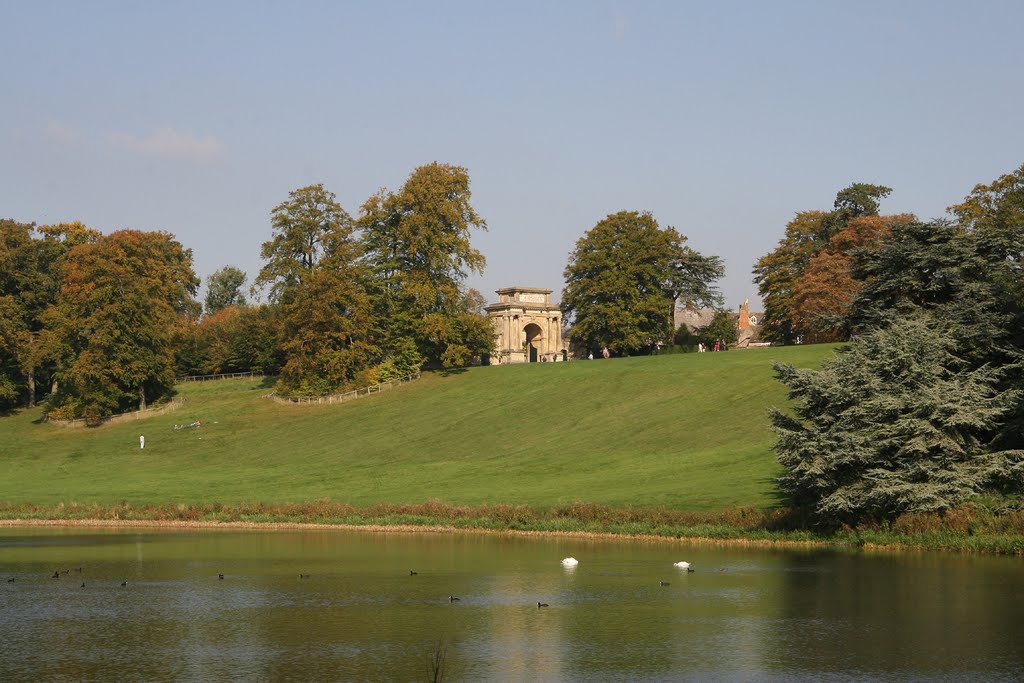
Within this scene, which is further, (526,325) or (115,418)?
(526,325)

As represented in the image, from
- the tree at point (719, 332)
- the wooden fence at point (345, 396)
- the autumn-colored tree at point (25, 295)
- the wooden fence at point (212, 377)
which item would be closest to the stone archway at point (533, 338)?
the tree at point (719, 332)

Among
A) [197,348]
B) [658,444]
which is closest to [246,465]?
[658,444]

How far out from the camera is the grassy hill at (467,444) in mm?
62438

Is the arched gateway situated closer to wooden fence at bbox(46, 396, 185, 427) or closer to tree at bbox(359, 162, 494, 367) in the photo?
tree at bbox(359, 162, 494, 367)

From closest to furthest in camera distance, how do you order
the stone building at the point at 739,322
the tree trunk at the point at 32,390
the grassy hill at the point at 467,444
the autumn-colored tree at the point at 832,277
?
the grassy hill at the point at 467,444 < the autumn-colored tree at the point at 832,277 < the tree trunk at the point at 32,390 < the stone building at the point at 739,322

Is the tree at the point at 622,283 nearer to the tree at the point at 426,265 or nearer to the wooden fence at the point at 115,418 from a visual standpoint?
the tree at the point at 426,265

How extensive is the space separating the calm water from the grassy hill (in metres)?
12.0

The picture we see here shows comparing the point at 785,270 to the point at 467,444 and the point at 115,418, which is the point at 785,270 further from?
the point at 115,418

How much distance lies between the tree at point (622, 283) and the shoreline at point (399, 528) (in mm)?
64254

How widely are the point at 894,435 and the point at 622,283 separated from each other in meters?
72.4

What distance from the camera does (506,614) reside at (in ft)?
112

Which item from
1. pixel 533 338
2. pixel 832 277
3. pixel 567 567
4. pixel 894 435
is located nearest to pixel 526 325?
pixel 533 338

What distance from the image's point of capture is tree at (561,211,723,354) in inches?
4653

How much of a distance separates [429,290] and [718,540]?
200 ft
